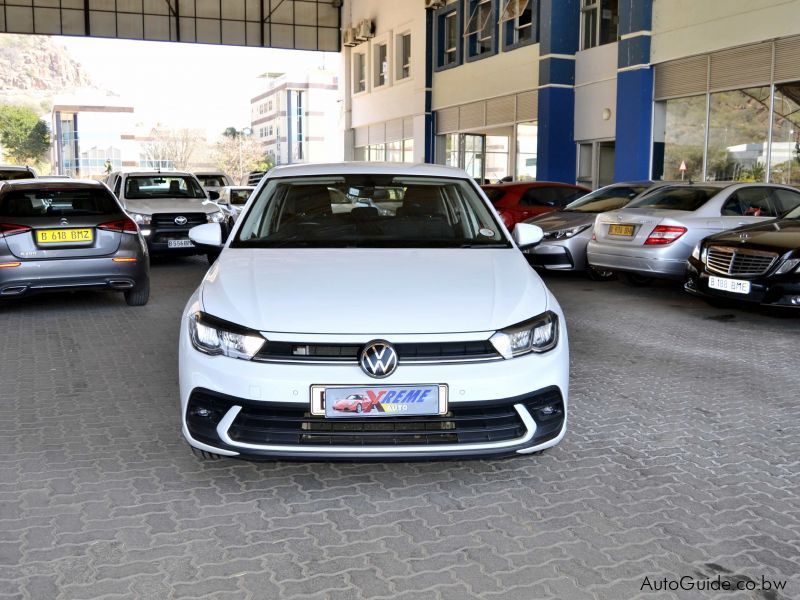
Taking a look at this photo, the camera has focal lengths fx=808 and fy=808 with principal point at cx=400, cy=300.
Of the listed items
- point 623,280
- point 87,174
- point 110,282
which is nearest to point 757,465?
point 110,282

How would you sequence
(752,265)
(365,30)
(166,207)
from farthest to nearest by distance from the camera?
1. (365,30)
2. (166,207)
3. (752,265)

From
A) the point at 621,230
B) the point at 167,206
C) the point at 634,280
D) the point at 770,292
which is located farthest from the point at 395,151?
the point at 770,292

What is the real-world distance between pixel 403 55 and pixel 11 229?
24.3 metres

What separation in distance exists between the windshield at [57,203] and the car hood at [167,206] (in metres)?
4.13

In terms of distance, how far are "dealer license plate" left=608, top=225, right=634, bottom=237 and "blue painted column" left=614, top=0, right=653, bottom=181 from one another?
28.6 feet

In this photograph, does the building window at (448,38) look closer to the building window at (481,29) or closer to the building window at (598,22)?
the building window at (481,29)

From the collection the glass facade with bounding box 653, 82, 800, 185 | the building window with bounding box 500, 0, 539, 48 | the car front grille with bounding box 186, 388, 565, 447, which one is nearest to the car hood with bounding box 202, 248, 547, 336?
the car front grille with bounding box 186, 388, 565, 447

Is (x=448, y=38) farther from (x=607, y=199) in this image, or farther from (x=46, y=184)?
(x=46, y=184)

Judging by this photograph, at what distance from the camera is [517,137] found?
23.4 metres

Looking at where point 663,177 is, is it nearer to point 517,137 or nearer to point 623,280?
point 517,137

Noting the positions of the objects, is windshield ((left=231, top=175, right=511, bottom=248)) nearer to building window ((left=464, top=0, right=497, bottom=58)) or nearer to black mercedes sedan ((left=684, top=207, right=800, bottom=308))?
black mercedes sedan ((left=684, top=207, right=800, bottom=308))

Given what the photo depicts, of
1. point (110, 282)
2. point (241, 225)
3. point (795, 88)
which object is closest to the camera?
point (241, 225)

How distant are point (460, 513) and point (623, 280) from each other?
8.49m

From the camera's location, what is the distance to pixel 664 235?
378 inches
